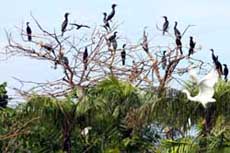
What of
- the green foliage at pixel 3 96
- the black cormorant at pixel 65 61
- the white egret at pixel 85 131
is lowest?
the white egret at pixel 85 131

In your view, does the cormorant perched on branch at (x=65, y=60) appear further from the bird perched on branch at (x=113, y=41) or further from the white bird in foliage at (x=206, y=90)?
the white bird in foliage at (x=206, y=90)

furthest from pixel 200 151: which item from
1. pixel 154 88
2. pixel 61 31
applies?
pixel 61 31

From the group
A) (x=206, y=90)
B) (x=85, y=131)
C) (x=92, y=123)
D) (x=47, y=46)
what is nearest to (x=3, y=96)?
(x=47, y=46)

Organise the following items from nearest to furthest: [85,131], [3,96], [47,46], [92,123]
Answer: [92,123], [85,131], [47,46], [3,96]

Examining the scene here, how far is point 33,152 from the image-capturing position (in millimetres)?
10305

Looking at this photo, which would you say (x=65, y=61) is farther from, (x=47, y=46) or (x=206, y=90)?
(x=206, y=90)

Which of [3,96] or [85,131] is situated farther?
[3,96]

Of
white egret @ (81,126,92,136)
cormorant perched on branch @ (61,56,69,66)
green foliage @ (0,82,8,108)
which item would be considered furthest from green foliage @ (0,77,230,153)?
green foliage @ (0,82,8,108)

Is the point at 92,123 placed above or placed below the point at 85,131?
above

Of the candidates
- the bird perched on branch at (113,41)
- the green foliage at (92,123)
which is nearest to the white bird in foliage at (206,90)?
the green foliage at (92,123)

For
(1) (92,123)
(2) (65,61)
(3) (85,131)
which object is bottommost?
(3) (85,131)

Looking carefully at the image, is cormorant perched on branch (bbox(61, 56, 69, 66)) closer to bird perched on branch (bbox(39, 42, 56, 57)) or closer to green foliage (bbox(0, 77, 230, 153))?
bird perched on branch (bbox(39, 42, 56, 57))

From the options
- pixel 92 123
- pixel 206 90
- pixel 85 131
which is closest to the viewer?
pixel 206 90

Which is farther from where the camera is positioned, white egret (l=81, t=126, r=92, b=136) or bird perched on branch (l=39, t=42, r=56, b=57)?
bird perched on branch (l=39, t=42, r=56, b=57)
